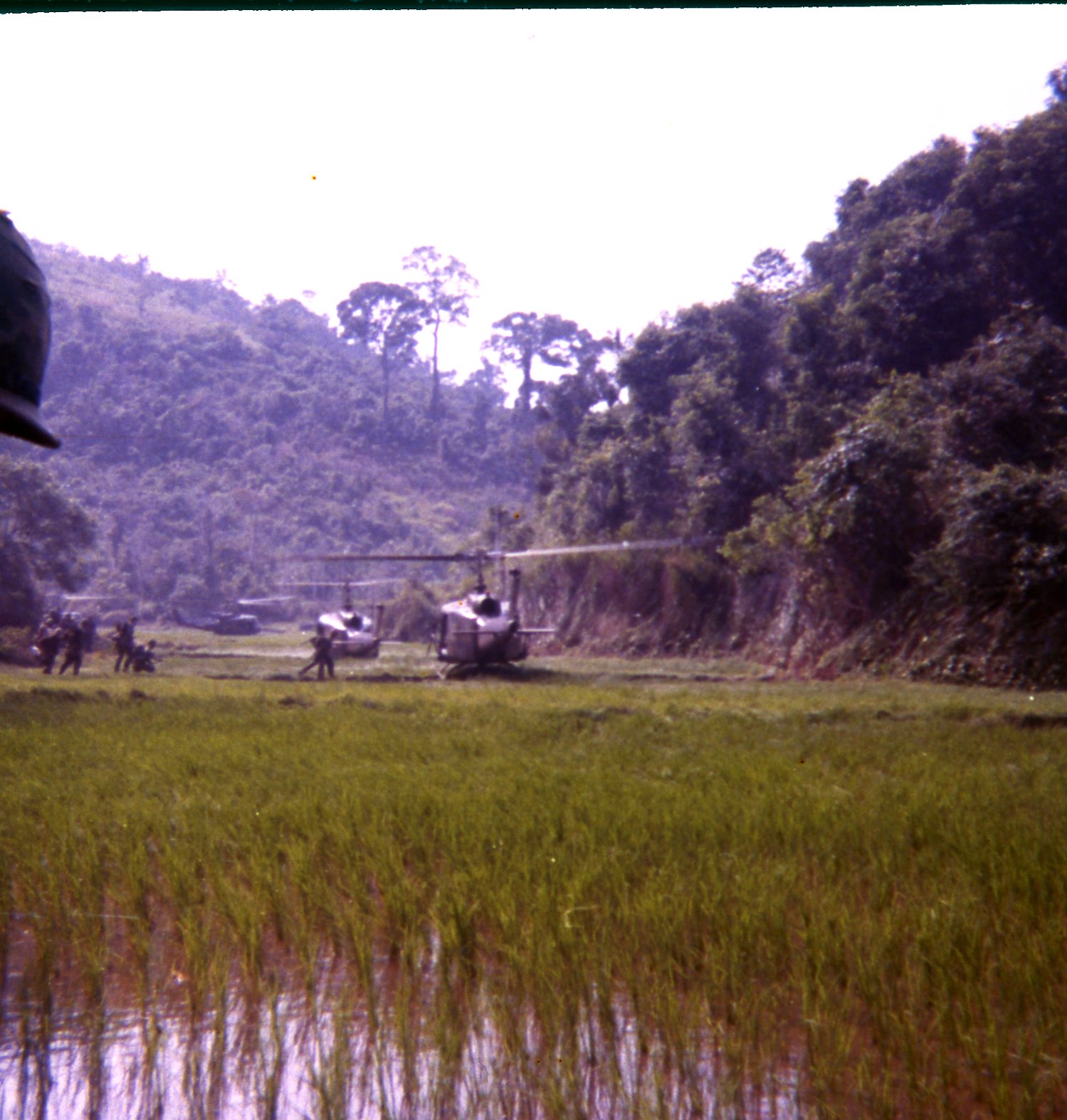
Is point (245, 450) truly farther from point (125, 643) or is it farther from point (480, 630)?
point (480, 630)

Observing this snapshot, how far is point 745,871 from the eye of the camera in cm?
389

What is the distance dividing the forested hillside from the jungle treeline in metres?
0.04

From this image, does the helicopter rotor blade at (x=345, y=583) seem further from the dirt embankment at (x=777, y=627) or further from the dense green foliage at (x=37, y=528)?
the dense green foliage at (x=37, y=528)

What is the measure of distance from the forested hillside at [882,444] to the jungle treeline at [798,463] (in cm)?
4

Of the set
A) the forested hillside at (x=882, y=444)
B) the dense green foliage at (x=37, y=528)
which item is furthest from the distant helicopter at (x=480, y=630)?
the dense green foliage at (x=37, y=528)

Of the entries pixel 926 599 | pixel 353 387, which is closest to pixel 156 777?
pixel 926 599

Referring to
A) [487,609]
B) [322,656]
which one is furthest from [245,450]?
[487,609]

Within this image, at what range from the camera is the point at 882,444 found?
1477cm

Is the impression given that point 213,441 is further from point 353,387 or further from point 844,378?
point 844,378

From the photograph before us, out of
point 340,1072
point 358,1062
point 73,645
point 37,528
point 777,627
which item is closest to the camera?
point 340,1072

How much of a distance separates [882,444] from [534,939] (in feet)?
41.7

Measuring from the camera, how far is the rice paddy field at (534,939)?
267cm

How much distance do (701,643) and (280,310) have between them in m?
51.2

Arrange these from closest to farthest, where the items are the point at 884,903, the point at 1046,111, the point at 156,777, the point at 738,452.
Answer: the point at 884,903, the point at 156,777, the point at 1046,111, the point at 738,452
